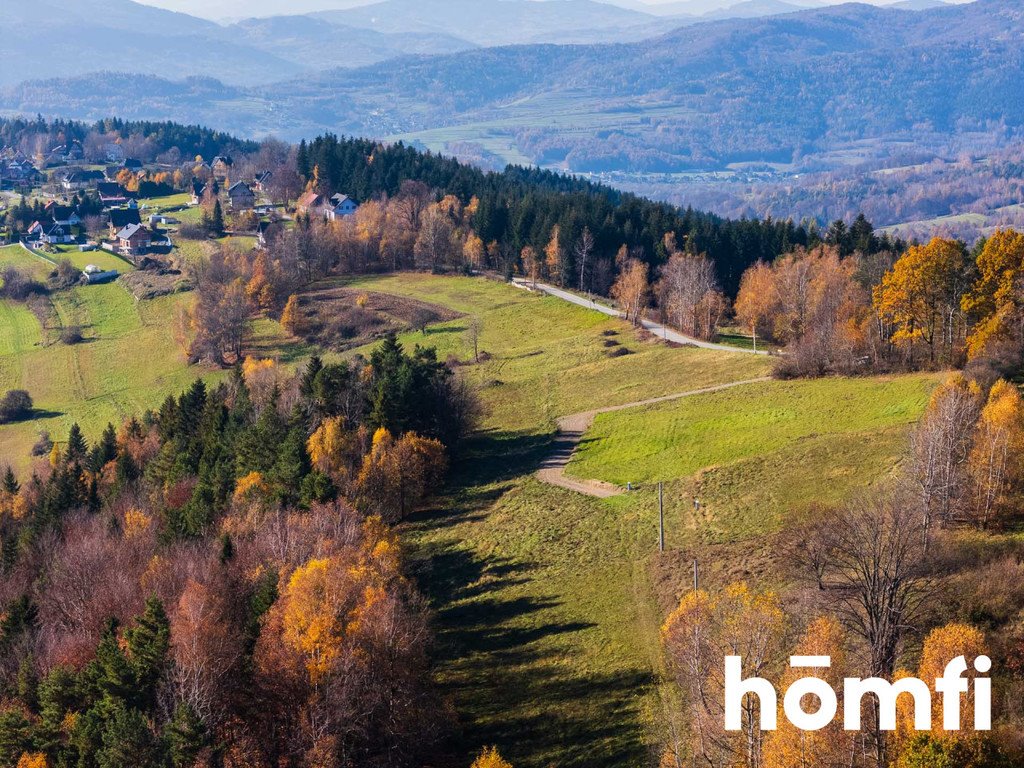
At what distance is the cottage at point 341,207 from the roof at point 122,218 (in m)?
24.5

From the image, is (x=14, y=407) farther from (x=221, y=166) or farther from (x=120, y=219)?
(x=221, y=166)

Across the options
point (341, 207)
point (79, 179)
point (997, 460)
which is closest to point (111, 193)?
point (79, 179)

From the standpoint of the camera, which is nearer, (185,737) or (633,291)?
(185,737)

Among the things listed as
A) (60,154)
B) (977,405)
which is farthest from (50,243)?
(977,405)

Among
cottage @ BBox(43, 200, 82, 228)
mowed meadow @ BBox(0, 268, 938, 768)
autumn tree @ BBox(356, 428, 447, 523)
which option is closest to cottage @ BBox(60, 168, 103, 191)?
cottage @ BBox(43, 200, 82, 228)

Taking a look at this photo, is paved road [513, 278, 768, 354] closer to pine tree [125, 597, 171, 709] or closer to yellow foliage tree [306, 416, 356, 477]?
yellow foliage tree [306, 416, 356, 477]

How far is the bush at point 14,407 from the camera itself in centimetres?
8181

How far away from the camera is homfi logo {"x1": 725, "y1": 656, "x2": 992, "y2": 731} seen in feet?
74.9

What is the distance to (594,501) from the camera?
48.3 metres

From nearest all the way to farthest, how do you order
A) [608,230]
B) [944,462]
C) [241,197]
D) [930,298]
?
1. [944,462]
2. [930,298]
3. [608,230]
4. [241,197]

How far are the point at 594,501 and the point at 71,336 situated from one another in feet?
215

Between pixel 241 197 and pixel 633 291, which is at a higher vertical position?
pixel 241 197

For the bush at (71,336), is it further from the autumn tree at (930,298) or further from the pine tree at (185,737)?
the pine tree at (185,737)

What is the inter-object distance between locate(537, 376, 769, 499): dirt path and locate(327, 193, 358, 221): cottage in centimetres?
6818
